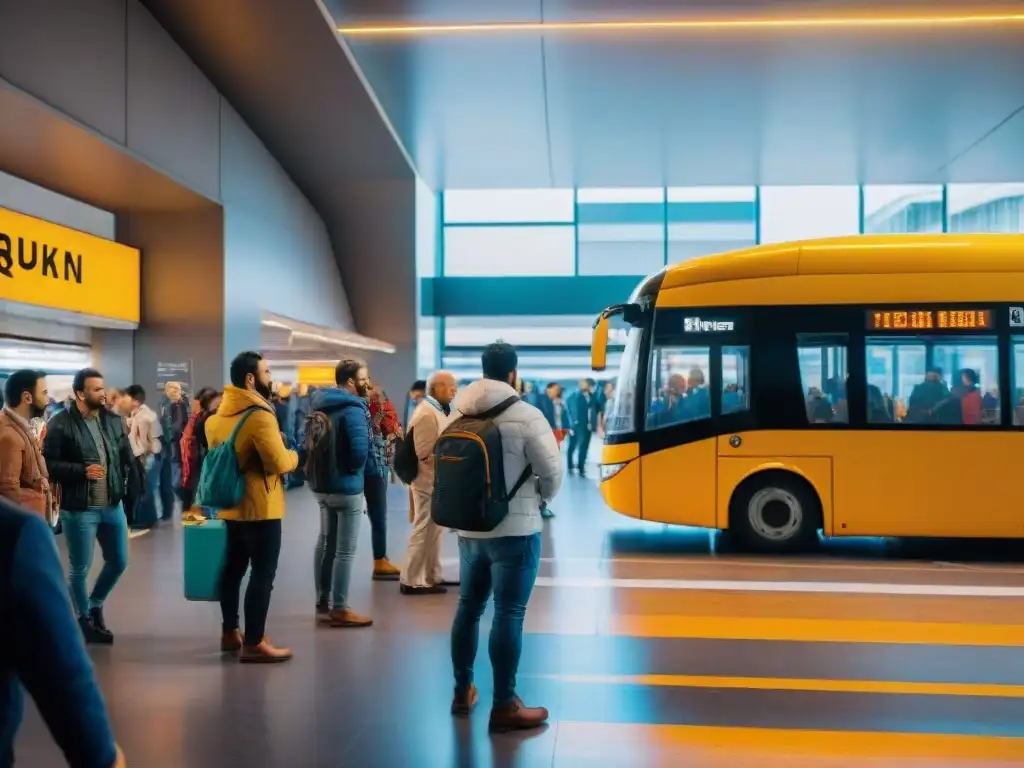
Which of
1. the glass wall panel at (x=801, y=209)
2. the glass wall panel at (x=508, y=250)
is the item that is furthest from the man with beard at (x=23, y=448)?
the glass wall panel at (x=801, y=209)

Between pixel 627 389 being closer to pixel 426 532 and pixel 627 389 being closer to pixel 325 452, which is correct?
pixel 426 532

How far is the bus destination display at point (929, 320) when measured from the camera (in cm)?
955

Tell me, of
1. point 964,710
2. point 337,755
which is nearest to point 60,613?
point 337,755

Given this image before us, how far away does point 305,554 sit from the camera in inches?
387

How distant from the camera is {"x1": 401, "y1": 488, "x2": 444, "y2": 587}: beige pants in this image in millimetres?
7730

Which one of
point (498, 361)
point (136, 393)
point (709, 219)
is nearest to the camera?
point (498, 361)

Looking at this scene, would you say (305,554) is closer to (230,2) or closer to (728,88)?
(230,2)

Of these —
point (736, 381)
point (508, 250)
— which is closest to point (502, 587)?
point (736, 381)

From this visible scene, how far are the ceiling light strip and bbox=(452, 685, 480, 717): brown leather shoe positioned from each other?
9.97 metres

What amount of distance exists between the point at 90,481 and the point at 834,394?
657 cm

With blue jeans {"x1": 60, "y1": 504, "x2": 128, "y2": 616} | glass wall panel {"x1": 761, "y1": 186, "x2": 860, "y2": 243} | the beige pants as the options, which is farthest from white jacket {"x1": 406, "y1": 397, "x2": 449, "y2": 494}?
glass wall panel {"x1": 761, "y1": 186, "x2": 860, "y2": 243}

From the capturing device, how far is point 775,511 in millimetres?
9812

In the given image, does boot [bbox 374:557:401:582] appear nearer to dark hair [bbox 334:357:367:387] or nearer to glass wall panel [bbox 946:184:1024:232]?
dark hair [bbox 334:357:367:387]

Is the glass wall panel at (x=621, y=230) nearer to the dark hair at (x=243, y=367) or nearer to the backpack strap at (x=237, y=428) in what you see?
the dark hair at (x=243, y=367)
